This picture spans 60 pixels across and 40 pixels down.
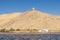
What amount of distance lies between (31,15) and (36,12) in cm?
313

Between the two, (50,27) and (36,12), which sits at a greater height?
(36,12)

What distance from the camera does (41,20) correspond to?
137500 mm

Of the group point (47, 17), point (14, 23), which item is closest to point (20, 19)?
point (14, 23)

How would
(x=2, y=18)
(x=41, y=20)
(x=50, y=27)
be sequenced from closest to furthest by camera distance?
1. (x=50, y=27)
2. (x=41, y=20)
3. (x=2, y=18)

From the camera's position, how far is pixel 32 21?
13712cm

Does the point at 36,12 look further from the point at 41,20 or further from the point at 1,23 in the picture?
the point at 1,23

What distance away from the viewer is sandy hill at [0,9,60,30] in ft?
429

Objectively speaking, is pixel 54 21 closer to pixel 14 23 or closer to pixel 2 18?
pixel 14 23

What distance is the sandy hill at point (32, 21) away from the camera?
13075 cm

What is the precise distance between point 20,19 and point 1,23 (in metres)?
10.2

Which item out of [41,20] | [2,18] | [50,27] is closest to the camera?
[50,27]

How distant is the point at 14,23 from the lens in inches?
5310

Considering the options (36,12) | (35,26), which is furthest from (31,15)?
(35,26)

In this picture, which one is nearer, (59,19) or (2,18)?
(59,19)
